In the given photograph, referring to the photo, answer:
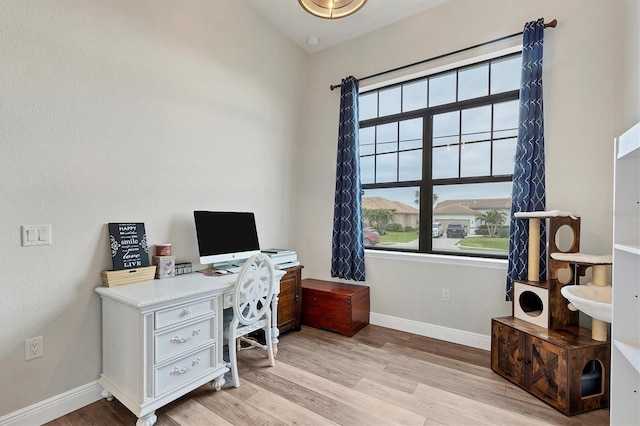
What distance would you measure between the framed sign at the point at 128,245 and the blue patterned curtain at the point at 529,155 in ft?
9.18

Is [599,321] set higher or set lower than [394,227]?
lower

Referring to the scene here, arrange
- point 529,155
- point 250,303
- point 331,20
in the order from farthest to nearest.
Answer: point 331,20 < point 529,155 < point 250,303

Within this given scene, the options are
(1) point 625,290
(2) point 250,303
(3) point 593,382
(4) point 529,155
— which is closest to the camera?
(1) point 625,290

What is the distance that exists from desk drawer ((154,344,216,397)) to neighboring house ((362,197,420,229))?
6.99 feet

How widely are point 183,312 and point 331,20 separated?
306 centimetres

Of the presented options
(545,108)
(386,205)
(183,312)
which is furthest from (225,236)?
(545,108)

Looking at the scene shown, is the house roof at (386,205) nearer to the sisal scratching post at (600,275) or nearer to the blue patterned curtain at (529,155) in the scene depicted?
the blue patterned curtain at (529,155)

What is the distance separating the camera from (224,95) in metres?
2.60

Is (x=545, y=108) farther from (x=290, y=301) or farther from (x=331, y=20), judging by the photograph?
(x=290, y=301)

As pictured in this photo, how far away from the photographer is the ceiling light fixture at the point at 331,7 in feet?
5.72

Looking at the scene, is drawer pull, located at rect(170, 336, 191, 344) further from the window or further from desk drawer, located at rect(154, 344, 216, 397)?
the window

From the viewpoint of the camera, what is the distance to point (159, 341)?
62.3 inches

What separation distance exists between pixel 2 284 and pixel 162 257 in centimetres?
77

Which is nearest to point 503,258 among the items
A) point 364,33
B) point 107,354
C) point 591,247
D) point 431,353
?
point 591,247
